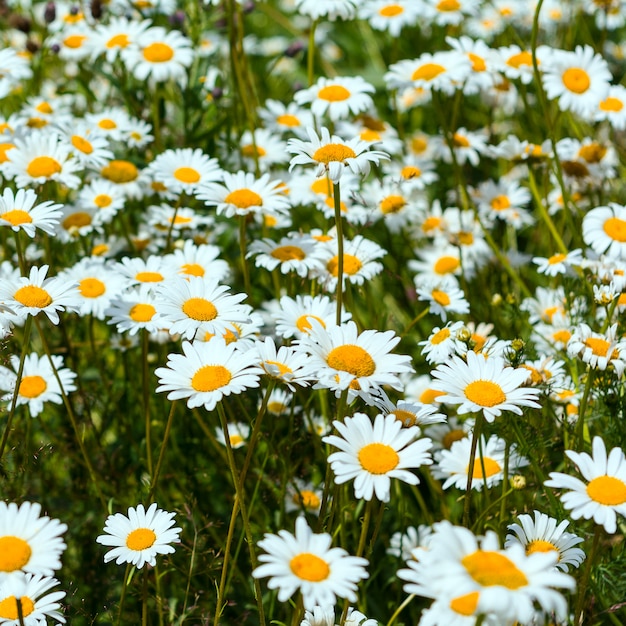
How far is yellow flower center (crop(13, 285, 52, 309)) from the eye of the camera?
7.39 ft

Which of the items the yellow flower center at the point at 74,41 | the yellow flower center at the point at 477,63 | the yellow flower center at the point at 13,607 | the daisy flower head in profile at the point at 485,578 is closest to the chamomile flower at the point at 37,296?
the yellow flower center at the point at 13,607

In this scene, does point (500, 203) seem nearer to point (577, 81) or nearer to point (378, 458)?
point (577, 81)

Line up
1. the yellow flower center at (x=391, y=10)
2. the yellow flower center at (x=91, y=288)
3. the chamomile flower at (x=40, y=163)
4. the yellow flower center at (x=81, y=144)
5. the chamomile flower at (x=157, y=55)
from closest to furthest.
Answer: the yellow flower center at (x=91, y=288) < the chamomile flower at (x=40, y=163) < the yellow flower center at (x=81, y=144) < the chamomile flower at (x=157, y=55) < the yellow flower center at (x=391, y=10)

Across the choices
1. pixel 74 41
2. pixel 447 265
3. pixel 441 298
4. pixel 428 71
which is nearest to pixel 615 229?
pixel 441 298

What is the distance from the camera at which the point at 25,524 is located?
1.72 metres

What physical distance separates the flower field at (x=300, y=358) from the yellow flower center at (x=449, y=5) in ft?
0.17

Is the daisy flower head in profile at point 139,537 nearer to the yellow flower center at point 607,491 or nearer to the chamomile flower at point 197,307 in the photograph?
the chamomile flower at point 197,307

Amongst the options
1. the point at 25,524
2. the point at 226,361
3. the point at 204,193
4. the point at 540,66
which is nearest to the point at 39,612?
the point at 25,524

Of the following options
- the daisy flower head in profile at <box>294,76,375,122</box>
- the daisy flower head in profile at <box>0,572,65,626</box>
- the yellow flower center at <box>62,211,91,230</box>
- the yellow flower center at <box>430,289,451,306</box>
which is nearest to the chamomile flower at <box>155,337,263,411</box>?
the daisy flower head in profile at <box>0,572,65,626</box>

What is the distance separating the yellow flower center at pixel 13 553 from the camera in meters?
1.65

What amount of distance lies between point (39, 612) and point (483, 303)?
234 cm

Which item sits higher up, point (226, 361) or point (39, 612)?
point (226, 361)

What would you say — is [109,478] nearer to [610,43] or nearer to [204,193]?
[204,193]

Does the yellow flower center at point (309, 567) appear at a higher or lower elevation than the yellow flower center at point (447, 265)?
lower
